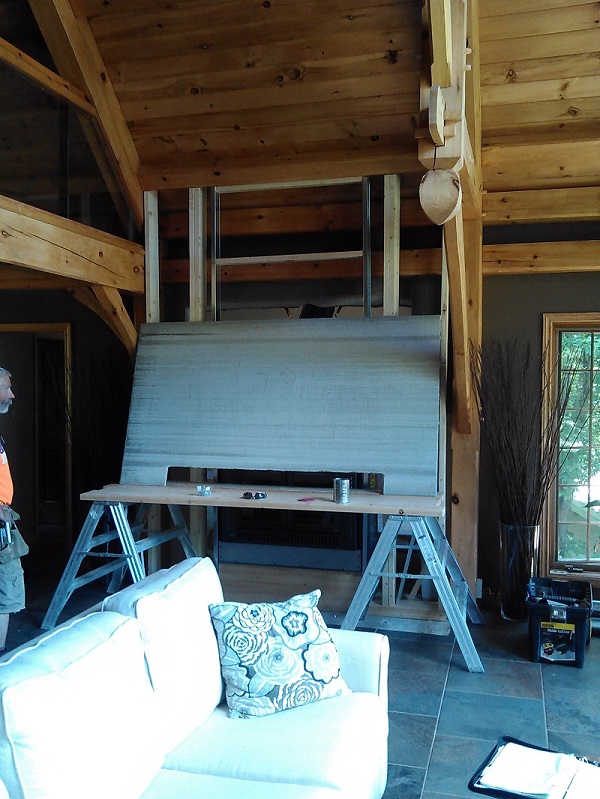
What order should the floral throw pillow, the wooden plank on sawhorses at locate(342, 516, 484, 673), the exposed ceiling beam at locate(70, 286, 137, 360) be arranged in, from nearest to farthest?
the floral throw pillow < the wooden plank on sawhorses at locate(342, 516, 484, 673) < the exposed ceiling beam at locate(70, 286, 137, 360)

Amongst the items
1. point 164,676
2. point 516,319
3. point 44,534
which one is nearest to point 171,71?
point 516,319

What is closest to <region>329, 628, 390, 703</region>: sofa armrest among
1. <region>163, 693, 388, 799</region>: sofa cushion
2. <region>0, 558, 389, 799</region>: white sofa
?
<region>0, 558, 389, 799</region>: white sofa

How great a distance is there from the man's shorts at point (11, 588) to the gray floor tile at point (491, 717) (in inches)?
91.9

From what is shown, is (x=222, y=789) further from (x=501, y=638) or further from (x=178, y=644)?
(x=501, y=638)

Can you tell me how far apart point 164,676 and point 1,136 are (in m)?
2.93

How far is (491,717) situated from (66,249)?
3.30m

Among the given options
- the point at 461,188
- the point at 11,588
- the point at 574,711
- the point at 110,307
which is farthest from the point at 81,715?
the point at 110,307

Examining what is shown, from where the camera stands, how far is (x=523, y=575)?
480cm

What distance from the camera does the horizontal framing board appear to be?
4.36 meters

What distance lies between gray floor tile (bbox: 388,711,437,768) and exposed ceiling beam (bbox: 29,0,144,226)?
11.6ft

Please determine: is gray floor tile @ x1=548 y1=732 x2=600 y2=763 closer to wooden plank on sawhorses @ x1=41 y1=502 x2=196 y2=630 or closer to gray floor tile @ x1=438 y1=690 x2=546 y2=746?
gray floor tile @ x1=438 y1=690 x2=546 y2=746

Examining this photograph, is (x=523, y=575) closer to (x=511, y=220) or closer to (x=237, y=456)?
(x=237, y=456)

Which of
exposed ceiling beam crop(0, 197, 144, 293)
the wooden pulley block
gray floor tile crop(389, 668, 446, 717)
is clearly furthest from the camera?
exposed ceiling beam crop(0, 197, 144, 293)

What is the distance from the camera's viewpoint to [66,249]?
13.9 feet
